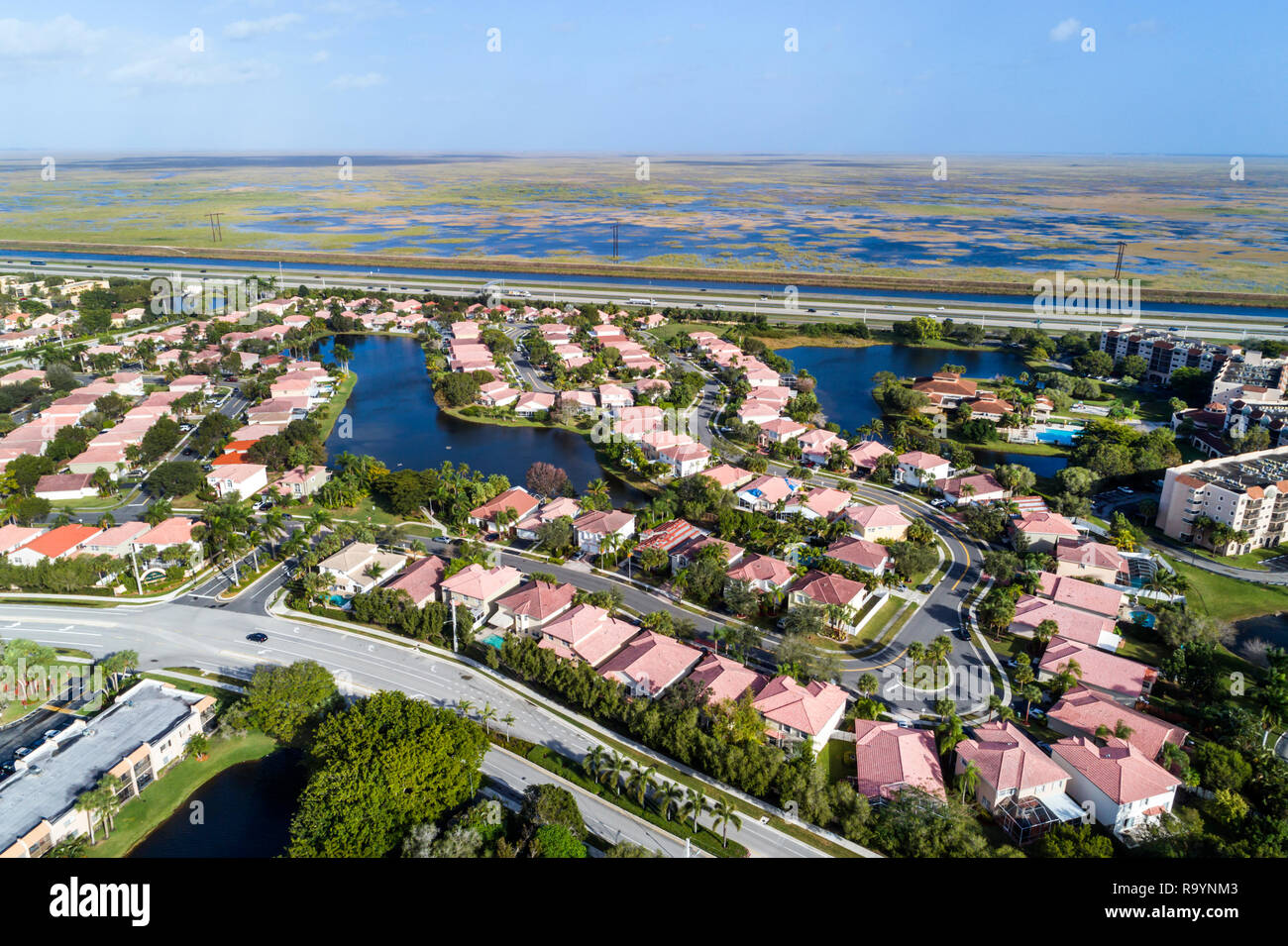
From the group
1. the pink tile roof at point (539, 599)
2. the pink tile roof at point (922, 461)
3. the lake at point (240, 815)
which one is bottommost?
the lake at point (240, 815)

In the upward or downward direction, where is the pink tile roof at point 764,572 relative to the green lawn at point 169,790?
upward

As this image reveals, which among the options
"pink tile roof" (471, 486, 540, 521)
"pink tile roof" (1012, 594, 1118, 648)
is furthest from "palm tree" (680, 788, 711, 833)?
"pink tile roof" (471, 486, 540, 521)

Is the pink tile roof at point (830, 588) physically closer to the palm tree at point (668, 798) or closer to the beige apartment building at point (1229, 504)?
the palm tree at point (668, 798)

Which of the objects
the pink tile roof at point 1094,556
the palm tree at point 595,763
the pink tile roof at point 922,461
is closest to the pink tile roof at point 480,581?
the palm tree at point 595,763

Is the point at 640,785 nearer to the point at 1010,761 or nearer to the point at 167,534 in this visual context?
the point at 1010,761

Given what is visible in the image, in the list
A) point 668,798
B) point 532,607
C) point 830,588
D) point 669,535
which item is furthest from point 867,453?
point 668,798

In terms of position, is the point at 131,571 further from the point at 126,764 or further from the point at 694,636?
the point at 694,636
